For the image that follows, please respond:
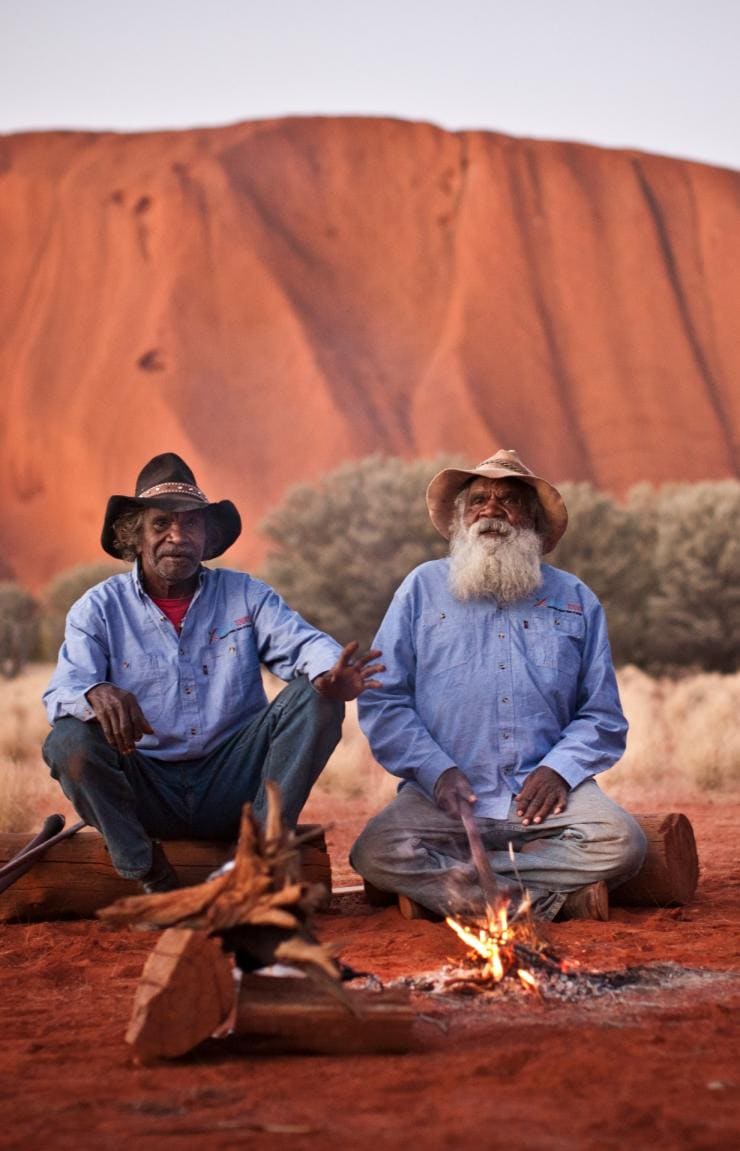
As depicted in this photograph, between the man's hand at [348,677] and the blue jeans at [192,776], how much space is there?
69 mm

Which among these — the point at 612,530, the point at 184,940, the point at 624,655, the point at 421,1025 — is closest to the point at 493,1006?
the point at 421,1025

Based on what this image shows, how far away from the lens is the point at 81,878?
5.34 metres

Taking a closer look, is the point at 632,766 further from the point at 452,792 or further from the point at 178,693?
the point at 178,693

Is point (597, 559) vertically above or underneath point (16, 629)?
above

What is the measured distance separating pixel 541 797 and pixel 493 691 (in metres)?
0.48

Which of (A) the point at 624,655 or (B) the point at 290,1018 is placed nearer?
(B) the point at 290,1018

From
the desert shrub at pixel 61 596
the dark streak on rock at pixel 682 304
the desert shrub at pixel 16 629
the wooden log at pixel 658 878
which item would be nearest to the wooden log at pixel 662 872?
the wooden log at pixel 658 878

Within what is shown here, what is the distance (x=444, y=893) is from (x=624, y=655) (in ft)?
52.1

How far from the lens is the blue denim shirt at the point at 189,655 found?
17.5 feet

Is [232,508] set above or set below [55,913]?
above

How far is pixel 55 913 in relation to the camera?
5375 mm

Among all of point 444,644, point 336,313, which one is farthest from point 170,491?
point 336,313

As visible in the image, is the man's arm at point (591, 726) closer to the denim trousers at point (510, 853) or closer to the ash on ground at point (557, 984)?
the denim trousers at point (510, 853)

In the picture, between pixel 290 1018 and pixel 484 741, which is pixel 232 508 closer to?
pixel 484 741
